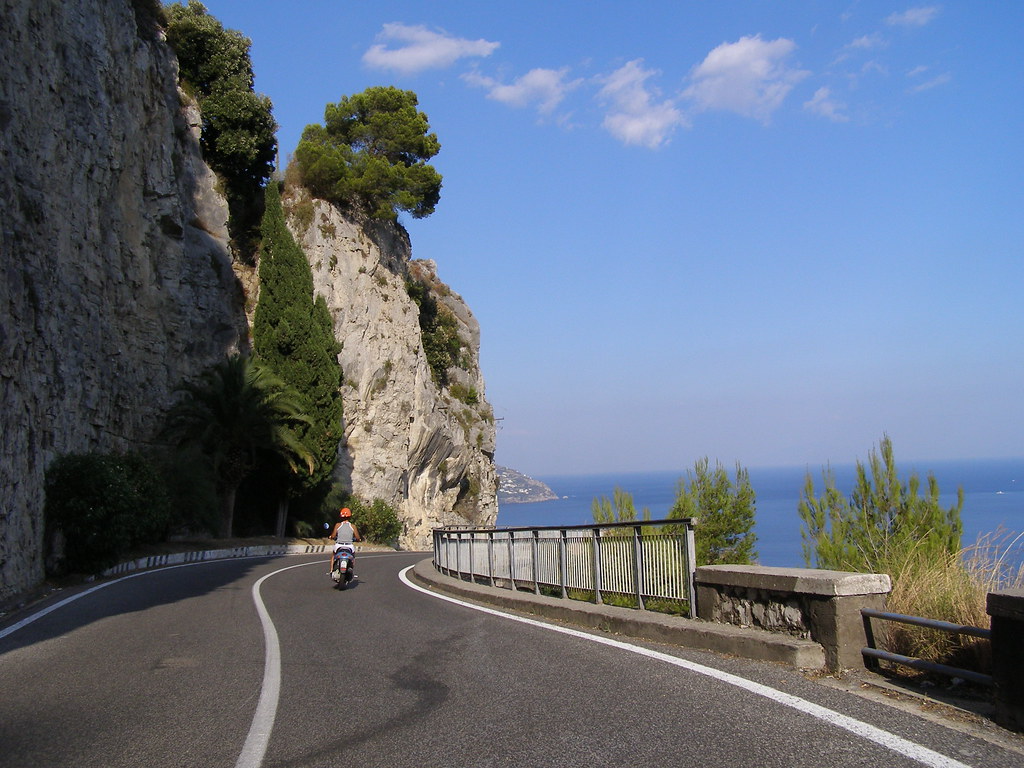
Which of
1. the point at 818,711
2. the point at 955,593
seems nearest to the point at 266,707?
the point at 818,711

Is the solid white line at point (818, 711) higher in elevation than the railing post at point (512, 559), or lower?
lower

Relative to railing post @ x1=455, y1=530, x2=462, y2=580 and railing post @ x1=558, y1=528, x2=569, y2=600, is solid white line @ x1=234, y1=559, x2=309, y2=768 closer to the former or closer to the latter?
railing post @ x1=558, y1=528, x2=569, y2=600

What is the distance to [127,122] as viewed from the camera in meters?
33.3

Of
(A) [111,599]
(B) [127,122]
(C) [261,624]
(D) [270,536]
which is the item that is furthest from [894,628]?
(D) [270,536]

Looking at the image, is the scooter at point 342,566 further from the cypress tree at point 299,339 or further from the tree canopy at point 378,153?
the tree canopy at point 378,153

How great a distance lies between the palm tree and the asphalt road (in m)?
24.6

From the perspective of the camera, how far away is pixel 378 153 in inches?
2266

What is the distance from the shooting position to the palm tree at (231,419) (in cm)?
3441

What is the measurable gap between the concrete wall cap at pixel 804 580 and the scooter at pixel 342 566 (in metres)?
10.5

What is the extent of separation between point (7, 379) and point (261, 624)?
9508 mm

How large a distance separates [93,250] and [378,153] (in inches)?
1241

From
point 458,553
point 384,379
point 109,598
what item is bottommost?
point 109,598

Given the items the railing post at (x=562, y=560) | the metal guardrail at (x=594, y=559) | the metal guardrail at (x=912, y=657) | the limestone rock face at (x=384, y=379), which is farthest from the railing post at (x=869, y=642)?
the limestone rock face at (x=384, y=379)

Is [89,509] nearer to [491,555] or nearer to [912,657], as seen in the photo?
[491,555]
